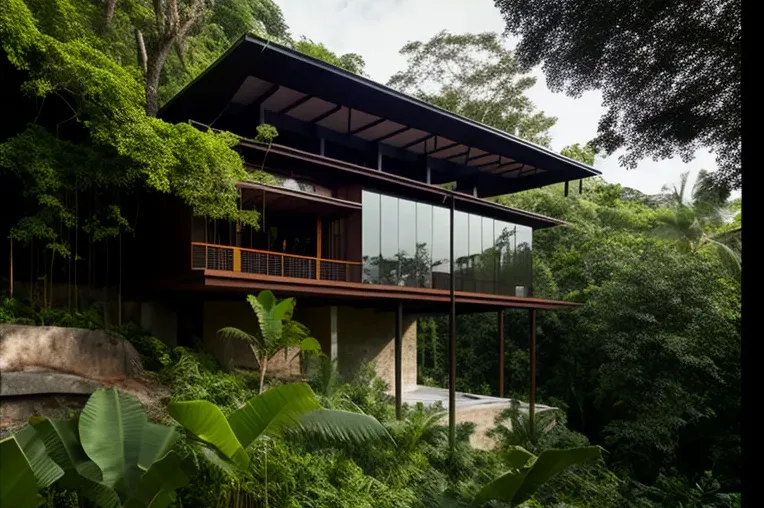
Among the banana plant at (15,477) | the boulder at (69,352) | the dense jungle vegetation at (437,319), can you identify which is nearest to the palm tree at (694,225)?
the dense jungle vegetation at (437,319)

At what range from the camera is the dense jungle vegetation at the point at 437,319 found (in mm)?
9961

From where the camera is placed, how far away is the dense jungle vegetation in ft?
32.7

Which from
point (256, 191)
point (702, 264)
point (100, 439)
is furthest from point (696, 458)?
point (100, 439)

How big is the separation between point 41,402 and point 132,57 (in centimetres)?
1382

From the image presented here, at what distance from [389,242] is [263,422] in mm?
10170

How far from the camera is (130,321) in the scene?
14.4 meters

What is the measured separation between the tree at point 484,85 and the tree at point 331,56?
5556 millimetres

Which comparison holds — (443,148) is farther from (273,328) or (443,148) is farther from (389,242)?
(273,328)

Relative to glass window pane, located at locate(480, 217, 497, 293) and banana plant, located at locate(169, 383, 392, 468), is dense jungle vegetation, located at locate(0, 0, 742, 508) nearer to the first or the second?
banana plant, located at locate(169, 383, 392, 468)

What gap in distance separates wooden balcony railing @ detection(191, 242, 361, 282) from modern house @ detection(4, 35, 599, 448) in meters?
0.04

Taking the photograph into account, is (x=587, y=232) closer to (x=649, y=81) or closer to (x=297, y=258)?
(x=297, y=258)

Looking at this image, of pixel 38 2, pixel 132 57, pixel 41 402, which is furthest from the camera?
pixel 132 57

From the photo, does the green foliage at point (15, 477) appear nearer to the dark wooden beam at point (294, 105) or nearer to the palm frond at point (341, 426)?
the palm frond at point (341, 426)

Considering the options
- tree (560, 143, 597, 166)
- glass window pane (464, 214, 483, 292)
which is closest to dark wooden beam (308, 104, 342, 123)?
glass window pane (464, 214, 483, 292)
